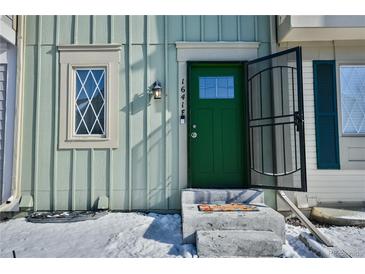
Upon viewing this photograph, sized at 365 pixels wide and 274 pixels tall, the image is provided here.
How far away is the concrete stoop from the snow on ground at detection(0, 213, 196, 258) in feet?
0.53

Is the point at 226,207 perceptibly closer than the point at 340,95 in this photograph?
Yes

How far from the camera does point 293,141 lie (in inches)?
141

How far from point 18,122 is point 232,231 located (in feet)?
10.5

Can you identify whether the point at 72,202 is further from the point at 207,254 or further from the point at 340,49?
the point at 340,49

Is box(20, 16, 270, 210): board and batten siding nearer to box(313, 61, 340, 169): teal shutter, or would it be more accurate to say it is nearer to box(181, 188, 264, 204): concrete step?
box(181, 188, 264, 204): concrete step

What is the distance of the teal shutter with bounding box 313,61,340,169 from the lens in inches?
140

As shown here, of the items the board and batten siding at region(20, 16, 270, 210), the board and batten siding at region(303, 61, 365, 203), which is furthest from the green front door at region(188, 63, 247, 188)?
the board and batten siding at region(303, 61, 365, 203)

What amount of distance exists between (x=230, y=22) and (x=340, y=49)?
1.62 meters

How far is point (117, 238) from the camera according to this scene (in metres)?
2.63

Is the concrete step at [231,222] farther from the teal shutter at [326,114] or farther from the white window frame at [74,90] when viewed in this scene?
the white window frame at [74,90]

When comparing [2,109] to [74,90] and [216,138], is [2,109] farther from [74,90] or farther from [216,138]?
[216,138]

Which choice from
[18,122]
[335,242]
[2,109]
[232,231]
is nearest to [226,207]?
[232,231]

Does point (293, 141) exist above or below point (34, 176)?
above
